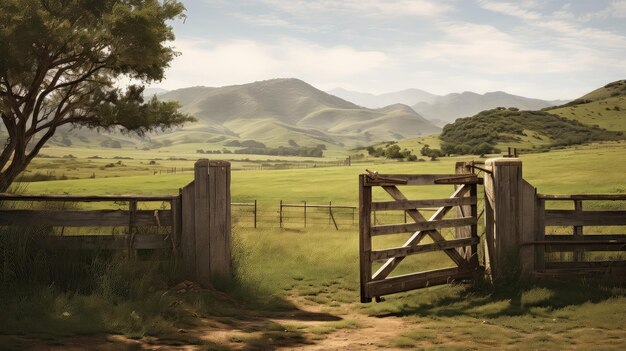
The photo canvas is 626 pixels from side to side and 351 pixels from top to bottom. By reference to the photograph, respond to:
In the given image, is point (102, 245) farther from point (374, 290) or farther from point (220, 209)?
point (374, 290)

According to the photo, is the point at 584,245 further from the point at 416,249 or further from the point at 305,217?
the point at 305,217

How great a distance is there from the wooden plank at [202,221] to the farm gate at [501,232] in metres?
2.85

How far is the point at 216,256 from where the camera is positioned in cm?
1042

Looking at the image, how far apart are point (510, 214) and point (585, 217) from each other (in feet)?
4.91

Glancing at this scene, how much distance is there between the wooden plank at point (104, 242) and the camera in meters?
9.51

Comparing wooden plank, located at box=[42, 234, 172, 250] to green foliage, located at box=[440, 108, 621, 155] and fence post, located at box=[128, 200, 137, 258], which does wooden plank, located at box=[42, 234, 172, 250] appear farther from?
green foliage, located at box=[440, 108, 621, 155]

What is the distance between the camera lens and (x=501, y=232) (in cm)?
1120

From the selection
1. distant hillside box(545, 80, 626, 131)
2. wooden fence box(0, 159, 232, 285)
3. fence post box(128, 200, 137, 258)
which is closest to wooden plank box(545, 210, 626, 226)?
wooden fence box(0, 159, 232, 285)

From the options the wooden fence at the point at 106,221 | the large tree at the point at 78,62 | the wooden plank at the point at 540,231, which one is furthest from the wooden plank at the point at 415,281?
the large tree at the point at 78,62

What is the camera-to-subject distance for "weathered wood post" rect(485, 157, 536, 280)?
36.6 ft

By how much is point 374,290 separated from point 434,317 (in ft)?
4.41

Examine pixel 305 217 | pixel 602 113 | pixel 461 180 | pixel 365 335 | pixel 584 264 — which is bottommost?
pixel 365 335

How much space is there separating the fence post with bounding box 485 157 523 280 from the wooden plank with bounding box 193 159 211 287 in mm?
5609

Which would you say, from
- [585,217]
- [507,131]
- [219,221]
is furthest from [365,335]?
[507,131]
